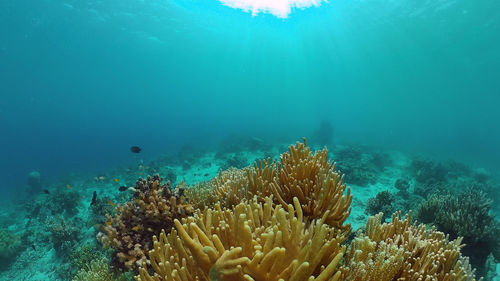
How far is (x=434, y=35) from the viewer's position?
129 feet

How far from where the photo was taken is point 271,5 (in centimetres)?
3734

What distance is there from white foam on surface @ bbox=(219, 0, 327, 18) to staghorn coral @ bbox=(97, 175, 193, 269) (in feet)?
122

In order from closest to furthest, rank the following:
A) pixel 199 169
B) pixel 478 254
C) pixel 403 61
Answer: pixel 478 254
pixel 199 169
pixel 403 61

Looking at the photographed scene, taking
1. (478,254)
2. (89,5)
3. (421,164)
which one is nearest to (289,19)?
(89,5)

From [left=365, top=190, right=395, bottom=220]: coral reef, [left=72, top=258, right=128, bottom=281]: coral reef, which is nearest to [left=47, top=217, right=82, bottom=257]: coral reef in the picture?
[left=72, top=258, right=128, bottom=281]: coral reef

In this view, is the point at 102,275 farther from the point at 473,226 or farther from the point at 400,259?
the point at 473,226

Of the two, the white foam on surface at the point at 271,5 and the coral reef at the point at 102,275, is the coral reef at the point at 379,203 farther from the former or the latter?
the white foam on surface at the point at 271,5

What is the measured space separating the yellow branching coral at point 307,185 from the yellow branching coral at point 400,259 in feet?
1.80

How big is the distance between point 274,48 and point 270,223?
7475cm

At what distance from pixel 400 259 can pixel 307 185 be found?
1586 millimetres

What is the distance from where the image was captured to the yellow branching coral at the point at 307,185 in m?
3.29

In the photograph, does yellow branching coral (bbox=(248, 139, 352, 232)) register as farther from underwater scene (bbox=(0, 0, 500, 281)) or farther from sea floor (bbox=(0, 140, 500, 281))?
sea floor (bbox=(0, 140, 500, 281))

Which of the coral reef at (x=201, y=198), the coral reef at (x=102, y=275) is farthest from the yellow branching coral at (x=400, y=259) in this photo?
the coral reef at (x=102, y=275)

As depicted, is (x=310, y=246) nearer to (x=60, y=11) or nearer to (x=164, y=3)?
(x=164, y=3)
